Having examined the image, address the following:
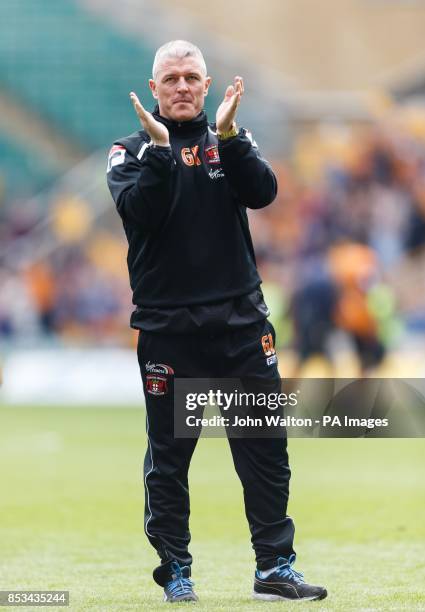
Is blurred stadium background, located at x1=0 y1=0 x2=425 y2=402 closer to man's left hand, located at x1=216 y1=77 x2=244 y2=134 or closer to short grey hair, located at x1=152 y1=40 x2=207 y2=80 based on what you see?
short grey hair, located at x1=152 y1=40 x2=207 y2=80

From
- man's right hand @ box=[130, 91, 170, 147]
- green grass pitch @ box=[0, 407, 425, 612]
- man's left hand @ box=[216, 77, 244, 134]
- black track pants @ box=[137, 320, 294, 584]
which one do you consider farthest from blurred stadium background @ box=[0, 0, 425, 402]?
man's right hand @ box=[130, 91, 170, 147]

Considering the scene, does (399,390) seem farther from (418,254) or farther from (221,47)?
(221,47)

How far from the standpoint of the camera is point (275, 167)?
2612cm

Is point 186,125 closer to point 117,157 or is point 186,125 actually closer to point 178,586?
point 117,157

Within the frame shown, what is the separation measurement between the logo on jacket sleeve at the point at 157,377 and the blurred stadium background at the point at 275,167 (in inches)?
433

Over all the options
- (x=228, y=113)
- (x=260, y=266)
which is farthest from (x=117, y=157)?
(x=260, y=266)

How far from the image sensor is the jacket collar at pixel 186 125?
5.73 meters

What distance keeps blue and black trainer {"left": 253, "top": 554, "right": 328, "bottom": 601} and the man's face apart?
1.92 meters

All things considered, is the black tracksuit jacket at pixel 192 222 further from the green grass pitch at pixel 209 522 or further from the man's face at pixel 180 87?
the green grass pitch at pixel 209 522

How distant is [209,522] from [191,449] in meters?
3.07

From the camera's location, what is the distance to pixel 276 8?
34.1 m

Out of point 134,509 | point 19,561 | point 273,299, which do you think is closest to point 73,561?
point 19,561

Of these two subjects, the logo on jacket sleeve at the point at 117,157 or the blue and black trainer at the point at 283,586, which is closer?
the blue and black trainer at the point at 283,586

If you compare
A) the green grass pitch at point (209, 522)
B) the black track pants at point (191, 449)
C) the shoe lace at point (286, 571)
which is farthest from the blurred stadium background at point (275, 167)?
the shoe lace at point (286, 571)
